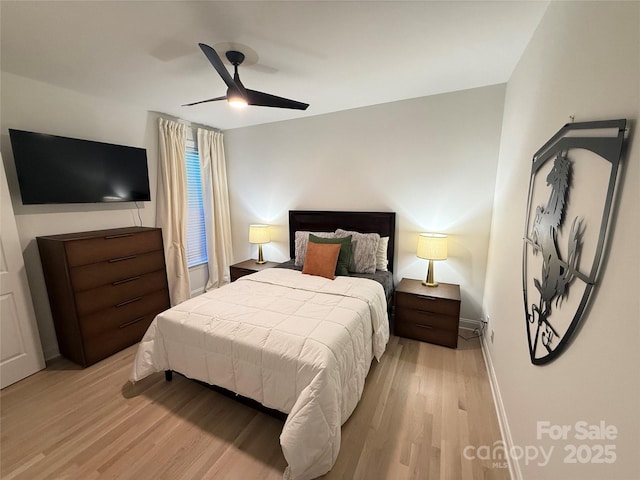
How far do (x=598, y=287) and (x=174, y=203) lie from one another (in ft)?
12.2

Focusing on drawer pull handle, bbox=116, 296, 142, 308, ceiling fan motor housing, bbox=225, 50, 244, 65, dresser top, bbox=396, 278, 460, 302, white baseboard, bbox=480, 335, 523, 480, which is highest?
ceiling fan motor housing, bbox=225, 50, 244, 65

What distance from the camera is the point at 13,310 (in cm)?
209

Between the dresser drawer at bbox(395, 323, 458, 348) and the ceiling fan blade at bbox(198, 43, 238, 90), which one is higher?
the ceiling fan blade at bbox(198, 43, 238, 90)

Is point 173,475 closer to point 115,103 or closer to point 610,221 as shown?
point 610,221

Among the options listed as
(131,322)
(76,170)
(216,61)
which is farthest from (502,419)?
(76,170)

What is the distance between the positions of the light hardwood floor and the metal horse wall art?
83 centimetres

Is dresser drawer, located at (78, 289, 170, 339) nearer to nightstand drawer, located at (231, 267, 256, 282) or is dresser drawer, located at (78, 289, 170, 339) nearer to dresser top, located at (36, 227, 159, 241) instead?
dresser top, located at (36, 227, 159, 241)

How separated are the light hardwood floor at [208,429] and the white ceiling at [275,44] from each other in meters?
2.49

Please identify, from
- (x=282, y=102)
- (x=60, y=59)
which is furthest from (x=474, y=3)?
(x=60, y=59)

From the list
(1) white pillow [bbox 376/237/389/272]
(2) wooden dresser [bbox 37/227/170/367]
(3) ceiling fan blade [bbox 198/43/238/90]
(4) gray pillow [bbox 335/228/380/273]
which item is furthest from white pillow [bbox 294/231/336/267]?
(3) ceiling fan blade [bbox 198/43/238/90]

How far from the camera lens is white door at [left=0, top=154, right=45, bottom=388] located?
2.03m

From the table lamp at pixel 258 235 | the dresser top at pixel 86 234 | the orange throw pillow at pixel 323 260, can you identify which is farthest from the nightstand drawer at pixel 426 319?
the dresser top at pixel 86 234

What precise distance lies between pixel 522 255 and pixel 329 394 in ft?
4.47

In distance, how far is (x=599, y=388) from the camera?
77cm
